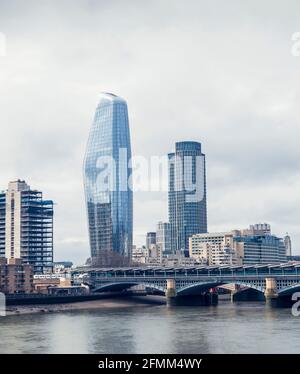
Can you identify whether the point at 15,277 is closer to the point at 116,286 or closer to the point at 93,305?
the point at 93,305

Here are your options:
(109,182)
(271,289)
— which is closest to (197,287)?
(271,289)

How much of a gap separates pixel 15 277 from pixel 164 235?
99.6m

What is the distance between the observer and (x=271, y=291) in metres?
62.9

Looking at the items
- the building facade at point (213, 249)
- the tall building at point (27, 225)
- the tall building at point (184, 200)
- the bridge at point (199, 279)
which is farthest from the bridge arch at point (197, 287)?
the tall building at point (184, 200)

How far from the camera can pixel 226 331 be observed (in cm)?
3441

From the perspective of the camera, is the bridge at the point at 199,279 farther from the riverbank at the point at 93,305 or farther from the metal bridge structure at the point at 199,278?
the riverbank at the point at 93,305

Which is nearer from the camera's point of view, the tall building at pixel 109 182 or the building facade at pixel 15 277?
the building facade at pixel 15 277

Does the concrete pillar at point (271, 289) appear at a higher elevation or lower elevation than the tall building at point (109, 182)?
lower

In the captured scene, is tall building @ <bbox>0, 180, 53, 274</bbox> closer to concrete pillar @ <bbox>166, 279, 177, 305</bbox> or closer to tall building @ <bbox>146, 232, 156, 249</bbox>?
concrete pillar @ <bbox>166, 279, 177, 305</bbox>

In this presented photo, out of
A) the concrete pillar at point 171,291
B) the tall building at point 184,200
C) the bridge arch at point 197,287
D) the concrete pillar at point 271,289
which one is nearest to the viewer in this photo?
the concrete pillar at point 271,289

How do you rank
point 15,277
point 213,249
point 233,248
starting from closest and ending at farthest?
point 15,277 < point 233,248 < point 213,249

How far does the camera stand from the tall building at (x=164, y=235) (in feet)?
539
